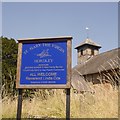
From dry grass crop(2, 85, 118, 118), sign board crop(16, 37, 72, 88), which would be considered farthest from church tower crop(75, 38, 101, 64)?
sign board crop(16, 37, 72, 88)

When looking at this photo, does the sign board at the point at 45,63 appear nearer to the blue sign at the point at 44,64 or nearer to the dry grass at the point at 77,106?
the blue sign at the point at 44,64

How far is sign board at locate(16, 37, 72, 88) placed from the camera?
16.6ft

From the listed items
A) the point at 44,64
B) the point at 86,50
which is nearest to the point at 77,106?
the point at 44,64

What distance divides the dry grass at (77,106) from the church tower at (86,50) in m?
29.7

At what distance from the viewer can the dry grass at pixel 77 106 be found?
17.9ft

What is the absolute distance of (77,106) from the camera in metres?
6.48

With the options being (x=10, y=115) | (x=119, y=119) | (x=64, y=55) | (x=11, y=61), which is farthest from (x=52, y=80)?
(x=11, y=61)

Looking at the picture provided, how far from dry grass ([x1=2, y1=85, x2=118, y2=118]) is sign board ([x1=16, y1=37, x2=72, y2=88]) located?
1.17m

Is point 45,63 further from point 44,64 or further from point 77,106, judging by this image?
point 77,106

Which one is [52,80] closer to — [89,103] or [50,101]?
[89,103]

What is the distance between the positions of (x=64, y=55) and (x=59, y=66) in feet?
0.85

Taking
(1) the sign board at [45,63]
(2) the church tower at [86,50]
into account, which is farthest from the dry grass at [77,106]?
(2) the church tower at [86,50]

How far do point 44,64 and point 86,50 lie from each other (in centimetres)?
3291

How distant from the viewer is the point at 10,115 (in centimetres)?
645
